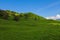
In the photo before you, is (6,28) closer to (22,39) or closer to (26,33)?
(26,33)

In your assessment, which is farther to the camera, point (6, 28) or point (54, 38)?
point (6, 28)

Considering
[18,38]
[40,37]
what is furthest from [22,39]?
[40,37]

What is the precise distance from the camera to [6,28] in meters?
71.6

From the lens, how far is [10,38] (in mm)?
57875

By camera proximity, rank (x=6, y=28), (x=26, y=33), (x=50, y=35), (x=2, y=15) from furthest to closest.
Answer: (x=2, y=15) → (x=6, y=28) → (x=26, y=33) → (x=50, y=35)

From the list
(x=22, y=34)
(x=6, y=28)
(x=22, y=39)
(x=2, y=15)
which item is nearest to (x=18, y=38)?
(x=22, y=39)

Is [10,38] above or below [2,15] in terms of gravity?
below

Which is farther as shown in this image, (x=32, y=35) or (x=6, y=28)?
(x=6, y=28)

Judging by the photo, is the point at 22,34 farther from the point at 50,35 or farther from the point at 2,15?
the point at 2,15

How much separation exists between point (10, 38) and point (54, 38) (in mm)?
12648

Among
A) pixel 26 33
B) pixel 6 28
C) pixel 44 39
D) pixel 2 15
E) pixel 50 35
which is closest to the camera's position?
pixel 44 39

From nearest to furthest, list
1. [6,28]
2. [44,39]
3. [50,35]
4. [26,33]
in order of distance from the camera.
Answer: [44,39], [50,35], [26,33], [6,28]

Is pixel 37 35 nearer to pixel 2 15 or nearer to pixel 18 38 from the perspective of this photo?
pixel 18 38

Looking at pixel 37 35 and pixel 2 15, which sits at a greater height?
pixel 2 15
